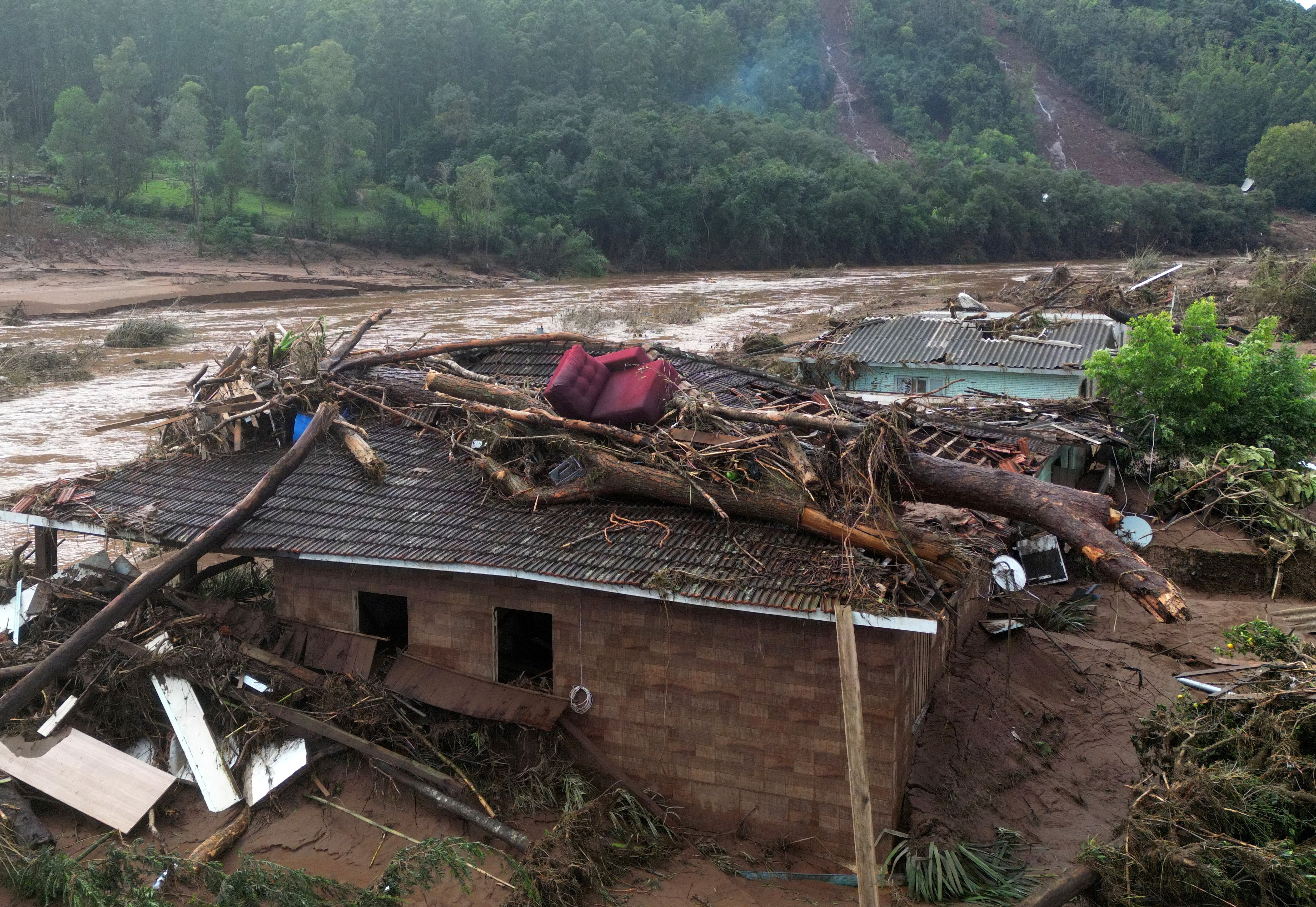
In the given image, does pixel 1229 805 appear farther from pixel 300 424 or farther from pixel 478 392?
pixel 300 424

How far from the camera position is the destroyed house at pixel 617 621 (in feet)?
22.1

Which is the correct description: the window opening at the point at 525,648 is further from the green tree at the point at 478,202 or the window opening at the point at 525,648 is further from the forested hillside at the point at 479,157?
the green tree at the point at 478,202

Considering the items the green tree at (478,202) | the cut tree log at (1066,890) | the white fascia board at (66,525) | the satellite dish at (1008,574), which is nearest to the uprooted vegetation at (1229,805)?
the cut tree log at (1066,890)

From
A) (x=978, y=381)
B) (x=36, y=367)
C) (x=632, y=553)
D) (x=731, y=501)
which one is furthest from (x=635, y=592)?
(x=36, y=367)

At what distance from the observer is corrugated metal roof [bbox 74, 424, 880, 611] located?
6.80 meters

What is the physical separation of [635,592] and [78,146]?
50.2 metres

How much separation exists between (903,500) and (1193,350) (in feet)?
27.4

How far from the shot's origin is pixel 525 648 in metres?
8.86

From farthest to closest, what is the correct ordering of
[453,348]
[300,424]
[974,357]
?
[974,357] < [453,348] < [300,424]

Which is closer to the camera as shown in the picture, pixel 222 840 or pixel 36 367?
pixel 222 840

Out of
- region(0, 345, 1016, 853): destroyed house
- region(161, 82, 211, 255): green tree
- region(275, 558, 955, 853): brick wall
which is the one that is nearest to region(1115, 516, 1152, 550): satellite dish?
region(0, 345, 1016, 853): destroyed house

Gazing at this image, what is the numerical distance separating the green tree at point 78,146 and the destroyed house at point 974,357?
40.7 meters

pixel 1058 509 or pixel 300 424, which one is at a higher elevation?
pixel 1058 509

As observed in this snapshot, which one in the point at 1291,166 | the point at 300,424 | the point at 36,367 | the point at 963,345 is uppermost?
the point at 300,424
